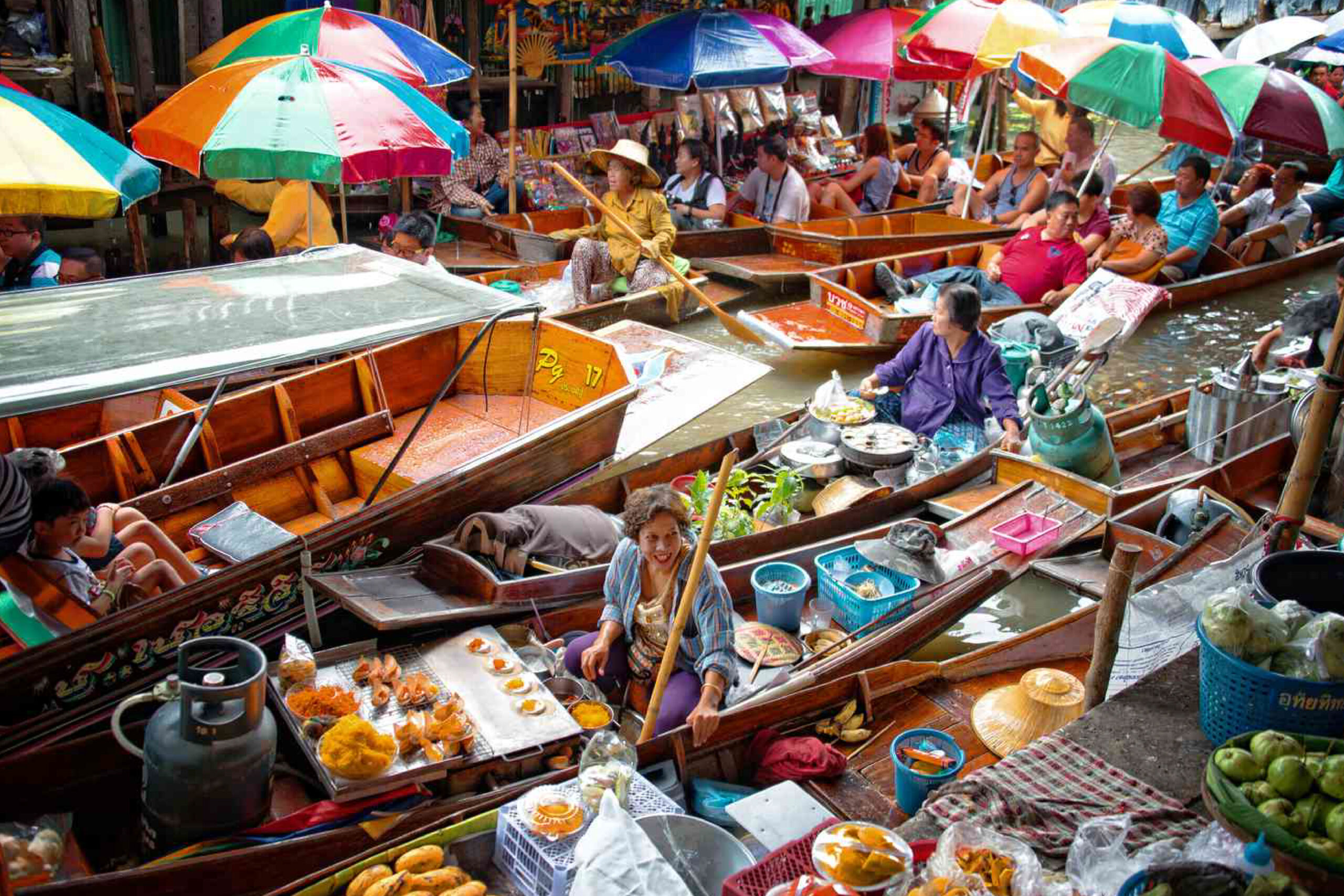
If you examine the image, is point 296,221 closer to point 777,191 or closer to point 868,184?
point 777,191

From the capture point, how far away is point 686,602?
379cm

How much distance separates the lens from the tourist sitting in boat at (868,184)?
40.3ft

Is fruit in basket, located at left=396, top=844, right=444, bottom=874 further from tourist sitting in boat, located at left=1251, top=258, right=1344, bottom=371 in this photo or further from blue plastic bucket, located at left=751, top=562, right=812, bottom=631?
tourist sitting in boat, located at left=1251, top=258, right=1344, bottom=371

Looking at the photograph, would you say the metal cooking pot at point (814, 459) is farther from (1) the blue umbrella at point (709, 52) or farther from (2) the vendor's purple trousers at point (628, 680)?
(1) the blue umbrella at point (709, 52)

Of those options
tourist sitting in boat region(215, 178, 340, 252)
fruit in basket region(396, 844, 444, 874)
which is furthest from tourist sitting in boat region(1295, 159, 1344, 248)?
fruit in basket region(396, 844, 444, 874)

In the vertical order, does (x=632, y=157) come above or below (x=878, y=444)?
above

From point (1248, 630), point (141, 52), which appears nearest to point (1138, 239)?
point (1248, 630)

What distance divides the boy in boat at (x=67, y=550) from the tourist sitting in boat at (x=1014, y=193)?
946 cm

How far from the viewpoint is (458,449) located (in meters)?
6.37

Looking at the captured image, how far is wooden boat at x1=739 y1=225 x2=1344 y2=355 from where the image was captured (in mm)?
8844

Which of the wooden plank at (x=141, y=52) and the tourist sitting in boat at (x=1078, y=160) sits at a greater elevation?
the wooden plank at (x=141, y=52)

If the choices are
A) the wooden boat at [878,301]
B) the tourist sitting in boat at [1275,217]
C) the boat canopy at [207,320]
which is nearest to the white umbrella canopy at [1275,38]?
the tourist sitting in boat at [1275,217]

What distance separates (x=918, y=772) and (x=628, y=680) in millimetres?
1249

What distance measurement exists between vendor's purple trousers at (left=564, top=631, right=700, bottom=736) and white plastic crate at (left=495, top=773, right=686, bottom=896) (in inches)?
19.8
